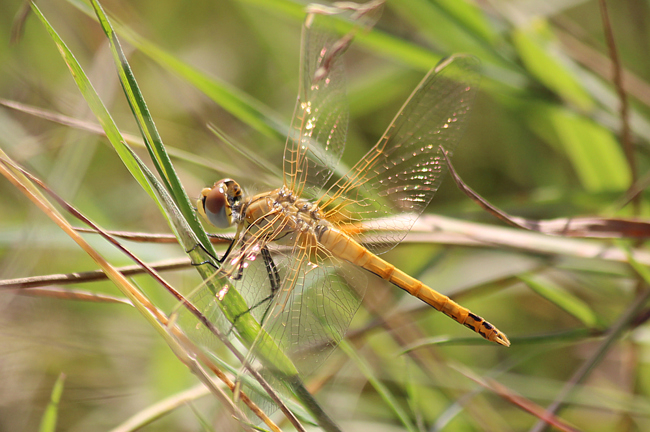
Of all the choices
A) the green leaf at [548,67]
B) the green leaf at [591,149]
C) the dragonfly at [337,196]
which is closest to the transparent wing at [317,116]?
the dragonfly at [337,196]

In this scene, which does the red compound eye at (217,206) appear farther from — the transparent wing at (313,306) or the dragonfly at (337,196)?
the transparent wing at (313,306)

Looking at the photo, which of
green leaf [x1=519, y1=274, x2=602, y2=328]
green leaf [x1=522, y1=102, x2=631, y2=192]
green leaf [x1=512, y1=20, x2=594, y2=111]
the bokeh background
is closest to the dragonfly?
the bokeh background

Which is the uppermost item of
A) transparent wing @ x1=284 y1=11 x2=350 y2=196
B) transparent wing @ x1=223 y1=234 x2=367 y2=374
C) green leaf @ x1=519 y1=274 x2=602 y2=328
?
transparent wing @ x1=284 y1=11 x2=350 y2=196

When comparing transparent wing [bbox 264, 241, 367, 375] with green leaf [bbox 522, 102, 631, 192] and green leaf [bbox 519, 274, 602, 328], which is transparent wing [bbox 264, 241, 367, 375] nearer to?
green leaf [bbox 519, 274, 602, 328]

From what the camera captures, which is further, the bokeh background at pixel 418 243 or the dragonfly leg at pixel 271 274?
the bokeh background at pixel 418 243

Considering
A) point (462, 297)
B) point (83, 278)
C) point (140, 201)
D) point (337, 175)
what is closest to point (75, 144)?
point (140, 201)

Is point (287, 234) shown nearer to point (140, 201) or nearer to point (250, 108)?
point (250, 108)
